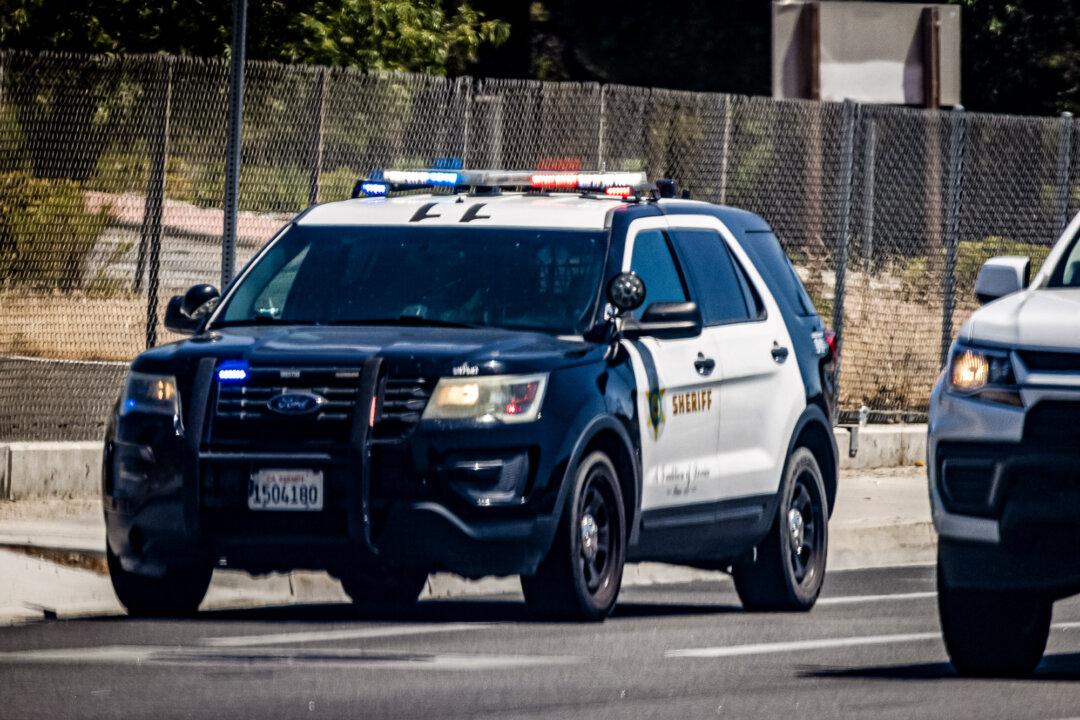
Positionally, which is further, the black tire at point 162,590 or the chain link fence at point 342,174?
the chain link fence at point 342,174

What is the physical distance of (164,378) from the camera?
1105 cm

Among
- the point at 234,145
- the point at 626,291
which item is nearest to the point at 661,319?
the point at 626,291

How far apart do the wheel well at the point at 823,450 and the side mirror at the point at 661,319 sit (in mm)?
1588

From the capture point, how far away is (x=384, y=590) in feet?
41.5

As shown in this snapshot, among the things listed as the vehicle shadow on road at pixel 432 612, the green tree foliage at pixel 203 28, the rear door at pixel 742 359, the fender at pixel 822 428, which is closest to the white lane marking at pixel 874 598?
the fender at pixel 822 428

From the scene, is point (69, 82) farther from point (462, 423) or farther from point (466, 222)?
point (462, 423)

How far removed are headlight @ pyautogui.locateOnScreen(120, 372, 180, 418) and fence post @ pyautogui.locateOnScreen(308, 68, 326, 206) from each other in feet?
18.8

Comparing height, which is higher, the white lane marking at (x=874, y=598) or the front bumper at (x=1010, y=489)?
the front bumper at (x=1010, y=489)

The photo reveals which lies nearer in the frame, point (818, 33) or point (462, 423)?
point (462, 423)

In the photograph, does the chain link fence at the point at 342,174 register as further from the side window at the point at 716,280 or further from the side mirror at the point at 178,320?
the side window at the point at 716,280

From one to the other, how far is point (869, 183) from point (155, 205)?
605 centimetres

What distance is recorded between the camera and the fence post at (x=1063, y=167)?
2125 centimetres

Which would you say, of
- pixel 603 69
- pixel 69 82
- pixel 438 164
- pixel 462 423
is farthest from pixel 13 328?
pixel 603 69

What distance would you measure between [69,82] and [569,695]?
25.8 ft
